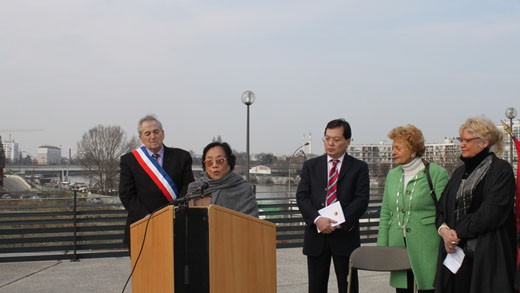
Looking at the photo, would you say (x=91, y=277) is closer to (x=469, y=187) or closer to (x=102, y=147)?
(x=469, y=187)

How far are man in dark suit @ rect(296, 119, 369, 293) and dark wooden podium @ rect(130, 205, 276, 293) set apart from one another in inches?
59.1

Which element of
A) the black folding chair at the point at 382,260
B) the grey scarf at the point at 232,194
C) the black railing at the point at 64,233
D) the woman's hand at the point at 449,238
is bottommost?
the black railing at the point at 64,233

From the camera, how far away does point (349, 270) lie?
4.35m

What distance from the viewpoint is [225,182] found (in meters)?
3.65

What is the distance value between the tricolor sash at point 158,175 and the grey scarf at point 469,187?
228 centimetres

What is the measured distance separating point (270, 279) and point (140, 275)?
745 mm

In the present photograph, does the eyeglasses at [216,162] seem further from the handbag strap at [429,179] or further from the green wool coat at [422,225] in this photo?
the handbag strap at [429,179]

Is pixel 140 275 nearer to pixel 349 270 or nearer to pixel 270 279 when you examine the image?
pixel 270 279

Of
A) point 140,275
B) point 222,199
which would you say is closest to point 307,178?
point 222,199

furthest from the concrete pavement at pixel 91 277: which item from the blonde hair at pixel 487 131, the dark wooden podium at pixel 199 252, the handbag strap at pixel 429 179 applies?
the dark wooden podium at pixel 199 252

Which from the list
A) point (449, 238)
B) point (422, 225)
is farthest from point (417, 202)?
point (449, 238)

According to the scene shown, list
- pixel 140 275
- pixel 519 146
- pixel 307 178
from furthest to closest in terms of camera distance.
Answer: pixel 307 178 < pixel 519 146 < pixel 140 275

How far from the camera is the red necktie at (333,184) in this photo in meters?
4.46

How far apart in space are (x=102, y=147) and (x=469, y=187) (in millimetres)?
65089
